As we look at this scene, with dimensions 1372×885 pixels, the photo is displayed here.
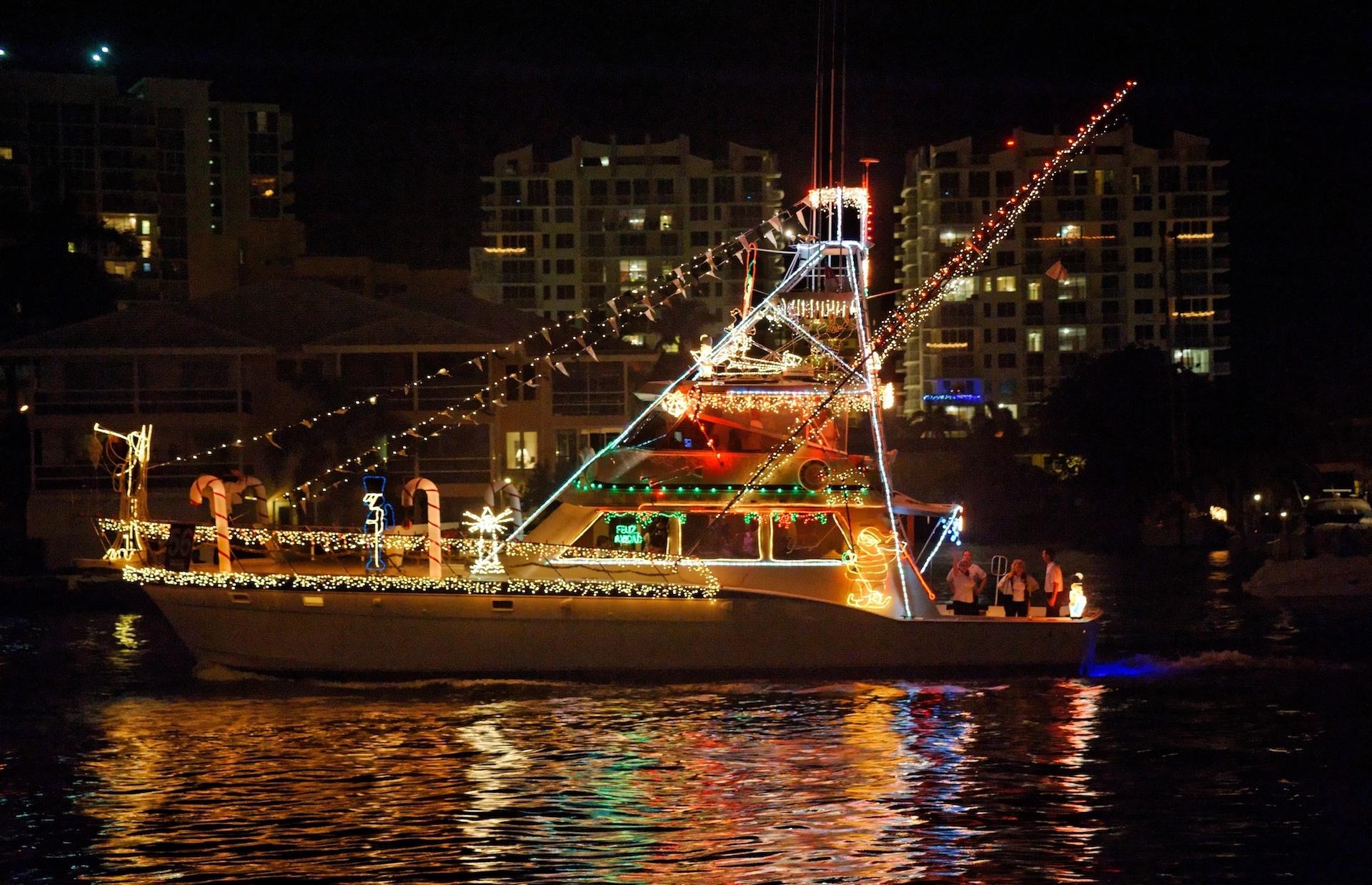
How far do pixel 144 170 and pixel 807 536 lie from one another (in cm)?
8340

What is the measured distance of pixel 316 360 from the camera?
176 feet

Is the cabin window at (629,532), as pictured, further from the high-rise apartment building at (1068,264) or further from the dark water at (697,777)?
the high-rise apartment building at (1068,264)

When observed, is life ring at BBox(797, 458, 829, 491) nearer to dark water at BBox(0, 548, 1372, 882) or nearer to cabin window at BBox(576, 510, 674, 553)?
cabin window at BBox(576, 510, 674, 553)

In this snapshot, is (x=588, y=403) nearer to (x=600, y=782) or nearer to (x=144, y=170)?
(x=600, y=782)

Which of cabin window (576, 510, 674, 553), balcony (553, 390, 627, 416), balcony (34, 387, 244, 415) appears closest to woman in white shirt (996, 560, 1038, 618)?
cabin window (576, 510, 674, 553)

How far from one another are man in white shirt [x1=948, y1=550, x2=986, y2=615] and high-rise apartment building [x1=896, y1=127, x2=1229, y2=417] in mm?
94349

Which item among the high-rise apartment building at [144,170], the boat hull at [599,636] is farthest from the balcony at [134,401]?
the high-rise apartment building at [144,170]

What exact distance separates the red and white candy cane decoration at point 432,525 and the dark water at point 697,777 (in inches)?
56.7

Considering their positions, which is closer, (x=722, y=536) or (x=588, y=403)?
(x=722, y=536)

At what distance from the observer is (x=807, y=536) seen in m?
21.8

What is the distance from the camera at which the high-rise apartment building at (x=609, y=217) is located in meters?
117

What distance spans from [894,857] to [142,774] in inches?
300

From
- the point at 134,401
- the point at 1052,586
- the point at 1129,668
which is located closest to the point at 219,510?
the point at 1052,586

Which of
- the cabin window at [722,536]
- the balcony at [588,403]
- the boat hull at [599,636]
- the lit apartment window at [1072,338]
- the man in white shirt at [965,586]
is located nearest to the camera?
the boat hull at [599,636]
